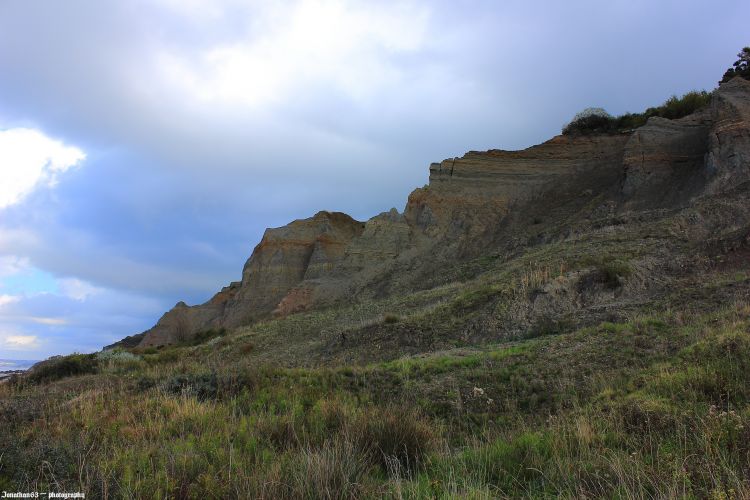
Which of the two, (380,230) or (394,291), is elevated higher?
(380,230)

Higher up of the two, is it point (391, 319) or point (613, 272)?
point (613, 272)

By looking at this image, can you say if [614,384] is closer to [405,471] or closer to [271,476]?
[405,471]

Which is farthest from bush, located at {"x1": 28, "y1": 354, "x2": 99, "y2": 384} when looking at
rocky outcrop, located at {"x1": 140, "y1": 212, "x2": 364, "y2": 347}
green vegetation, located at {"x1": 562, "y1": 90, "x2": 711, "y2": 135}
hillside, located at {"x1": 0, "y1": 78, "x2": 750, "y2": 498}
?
green vegetation, located at {"x1": 562, "y1": 90, "x2": 711, "y2": 135}

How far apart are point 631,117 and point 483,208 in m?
14.8

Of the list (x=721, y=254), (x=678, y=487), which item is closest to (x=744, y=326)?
(x=678, y=487)

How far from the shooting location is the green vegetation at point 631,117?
34.9m

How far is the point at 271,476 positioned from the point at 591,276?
584 inches

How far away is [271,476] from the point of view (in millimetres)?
3693

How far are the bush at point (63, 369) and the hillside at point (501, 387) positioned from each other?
106 millimetres

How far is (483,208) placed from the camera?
36.9m

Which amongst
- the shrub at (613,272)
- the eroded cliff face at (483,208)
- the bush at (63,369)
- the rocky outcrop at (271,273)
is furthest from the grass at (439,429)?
the rocky outcrop at (271,273)

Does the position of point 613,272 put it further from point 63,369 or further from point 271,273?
point 271,273

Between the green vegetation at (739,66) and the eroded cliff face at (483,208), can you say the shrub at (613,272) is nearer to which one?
the eroded cliff face at (483,208)

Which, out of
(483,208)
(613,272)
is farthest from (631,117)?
(613,272)
